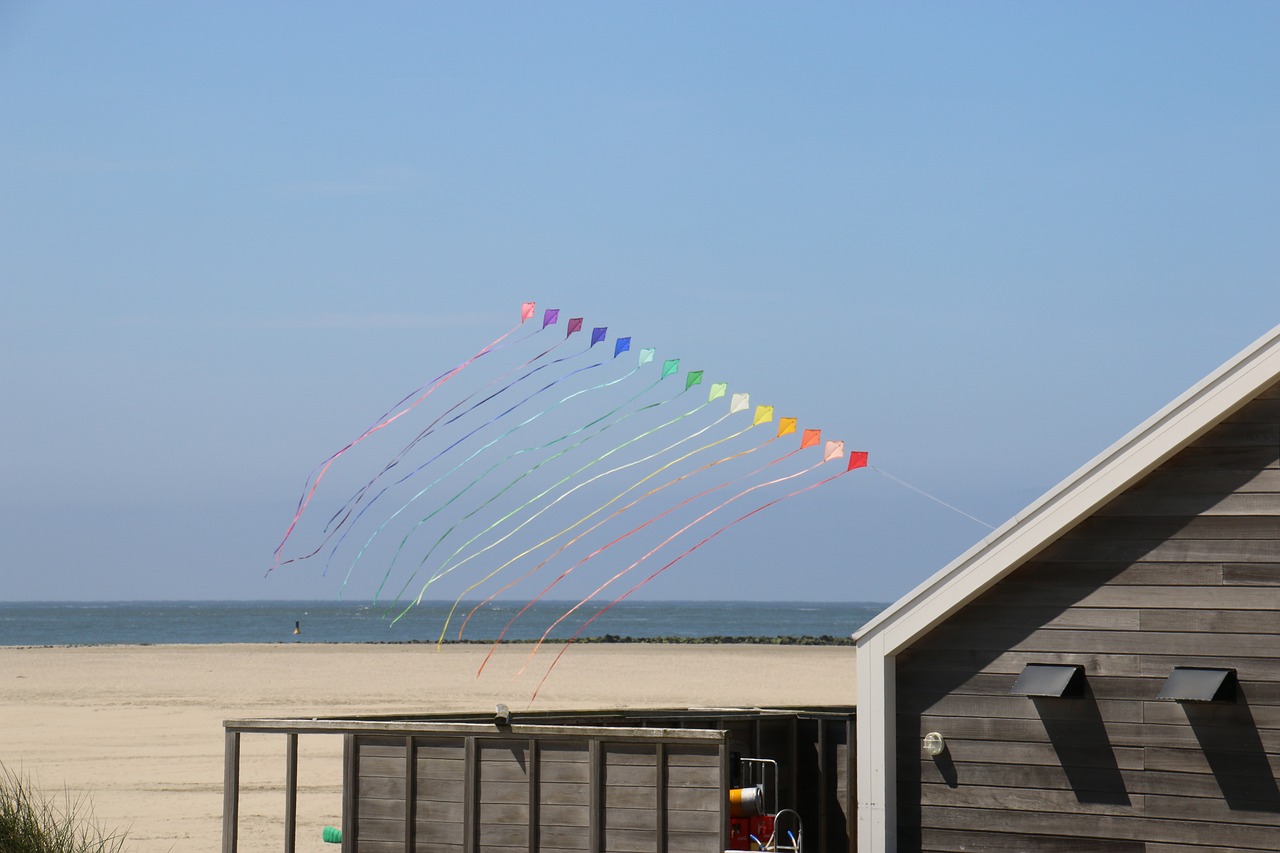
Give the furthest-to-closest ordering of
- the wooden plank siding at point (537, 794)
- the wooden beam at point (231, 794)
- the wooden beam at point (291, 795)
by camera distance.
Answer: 1. the wooden beam at point (231, 794)
2. the wooden beam at point (291, 795)
3. the wooden plank siding at point (537, 794)

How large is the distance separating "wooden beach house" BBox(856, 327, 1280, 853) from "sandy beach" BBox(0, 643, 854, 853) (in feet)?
29.5

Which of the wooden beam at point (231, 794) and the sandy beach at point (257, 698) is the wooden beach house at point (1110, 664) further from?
the sandy beach at point (257, 698)

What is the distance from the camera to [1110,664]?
8164 millimetres

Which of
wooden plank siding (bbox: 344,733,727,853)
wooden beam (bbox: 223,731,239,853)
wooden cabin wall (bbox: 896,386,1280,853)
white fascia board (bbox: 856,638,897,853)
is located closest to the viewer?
wooden cabin wall (bbox: 896,386,1280,853)

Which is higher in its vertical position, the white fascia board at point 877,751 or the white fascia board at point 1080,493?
the white fascia board at point 1080,493

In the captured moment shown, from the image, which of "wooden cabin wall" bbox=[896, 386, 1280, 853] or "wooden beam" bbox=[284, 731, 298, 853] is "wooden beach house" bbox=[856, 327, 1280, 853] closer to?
"wooden cabin wall" bbox=[896, 386, 1280, 853]

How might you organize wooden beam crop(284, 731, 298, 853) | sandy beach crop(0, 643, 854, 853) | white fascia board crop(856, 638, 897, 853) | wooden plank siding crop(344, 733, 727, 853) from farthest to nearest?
sandy beach crop(0, 643, 854, 853)
wooden beam crop(284, 731, 298, 853)
white fascia board crop(856, 638, 897, 853)
wooden plank siding crop(344, 733, 727, 853)

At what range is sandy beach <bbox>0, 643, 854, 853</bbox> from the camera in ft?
59.7

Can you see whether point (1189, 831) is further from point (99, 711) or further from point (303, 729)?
point (99, 711)

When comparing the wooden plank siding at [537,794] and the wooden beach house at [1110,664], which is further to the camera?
the wooden plank siding at [537,794]

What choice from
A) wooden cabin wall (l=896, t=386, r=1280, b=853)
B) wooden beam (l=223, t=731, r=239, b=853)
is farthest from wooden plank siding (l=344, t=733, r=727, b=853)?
wooden cabin wall (l=896, t=386, r=1280, b=853)

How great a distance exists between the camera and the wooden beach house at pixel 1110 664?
782cm

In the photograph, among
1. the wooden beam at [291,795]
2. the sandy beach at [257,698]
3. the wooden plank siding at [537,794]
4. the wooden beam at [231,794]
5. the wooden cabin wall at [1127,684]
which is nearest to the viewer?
the wooden cabin wall at [1127,684]

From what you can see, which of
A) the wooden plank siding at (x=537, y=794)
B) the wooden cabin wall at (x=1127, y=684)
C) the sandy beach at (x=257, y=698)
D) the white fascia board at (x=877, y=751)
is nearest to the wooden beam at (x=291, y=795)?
the wooden plank siding at (x=537, y=794)
